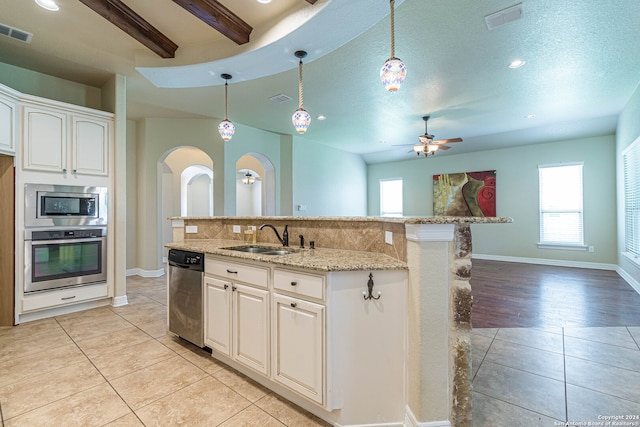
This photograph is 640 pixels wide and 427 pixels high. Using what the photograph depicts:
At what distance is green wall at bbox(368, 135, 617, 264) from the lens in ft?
19.0

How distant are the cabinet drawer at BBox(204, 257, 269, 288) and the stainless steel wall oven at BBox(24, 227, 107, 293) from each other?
2.12 metres

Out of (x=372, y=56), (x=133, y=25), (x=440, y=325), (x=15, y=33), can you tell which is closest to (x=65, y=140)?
(x=15, y=33)

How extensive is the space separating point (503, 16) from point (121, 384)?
4.19m

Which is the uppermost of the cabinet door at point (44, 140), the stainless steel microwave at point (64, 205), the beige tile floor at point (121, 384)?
the cabinet door at point (44, 140)

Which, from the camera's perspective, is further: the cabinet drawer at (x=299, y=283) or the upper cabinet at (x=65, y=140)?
the upper cabinet at (x=65, y=140)

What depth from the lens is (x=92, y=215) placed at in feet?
11.4

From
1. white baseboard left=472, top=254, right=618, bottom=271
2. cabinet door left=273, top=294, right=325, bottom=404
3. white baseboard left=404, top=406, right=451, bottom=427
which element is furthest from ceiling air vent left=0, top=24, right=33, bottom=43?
white baseboard left=472, top=254, right=618, bottom=271

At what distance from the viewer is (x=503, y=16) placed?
252 cm

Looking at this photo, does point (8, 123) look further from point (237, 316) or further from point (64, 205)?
point (237, 316)

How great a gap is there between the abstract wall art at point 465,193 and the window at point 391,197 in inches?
43.2

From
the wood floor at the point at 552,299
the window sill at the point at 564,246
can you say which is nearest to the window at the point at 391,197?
the wood floor at the point at 552,299

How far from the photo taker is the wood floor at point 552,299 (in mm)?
3139

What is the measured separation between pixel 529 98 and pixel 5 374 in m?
6.56

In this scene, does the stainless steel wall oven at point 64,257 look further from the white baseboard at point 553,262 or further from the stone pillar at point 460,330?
the white baseboard at point 553,262
